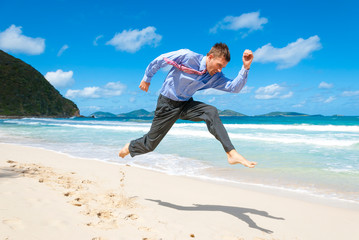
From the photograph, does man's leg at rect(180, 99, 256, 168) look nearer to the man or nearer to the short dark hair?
the man

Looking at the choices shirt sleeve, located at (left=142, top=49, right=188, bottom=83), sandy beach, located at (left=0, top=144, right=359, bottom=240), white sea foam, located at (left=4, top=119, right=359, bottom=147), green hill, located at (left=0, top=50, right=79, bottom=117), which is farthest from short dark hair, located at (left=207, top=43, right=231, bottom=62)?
green hill, located at (left=0, top=50, right=79, bottom=117)

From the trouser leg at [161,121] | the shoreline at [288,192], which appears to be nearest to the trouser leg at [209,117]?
the trouser leg at [161,121]

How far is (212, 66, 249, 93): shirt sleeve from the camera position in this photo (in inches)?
138

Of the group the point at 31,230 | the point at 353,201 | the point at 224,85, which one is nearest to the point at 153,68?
the point at 224,85

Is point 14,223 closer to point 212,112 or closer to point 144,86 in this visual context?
point 144,86

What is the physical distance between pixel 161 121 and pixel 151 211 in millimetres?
1299

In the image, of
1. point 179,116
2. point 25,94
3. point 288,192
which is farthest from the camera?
point 25,94

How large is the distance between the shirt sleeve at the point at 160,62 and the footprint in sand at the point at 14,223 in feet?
7.46

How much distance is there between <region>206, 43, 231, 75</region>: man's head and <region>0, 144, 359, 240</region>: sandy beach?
2.06 metres

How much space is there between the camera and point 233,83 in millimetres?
3562

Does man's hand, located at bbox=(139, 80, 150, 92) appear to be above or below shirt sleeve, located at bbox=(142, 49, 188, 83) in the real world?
below

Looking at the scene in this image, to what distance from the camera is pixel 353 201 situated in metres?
4.94

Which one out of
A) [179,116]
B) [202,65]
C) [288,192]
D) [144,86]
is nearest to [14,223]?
[144,86]

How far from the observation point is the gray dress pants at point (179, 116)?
11.7 ft
